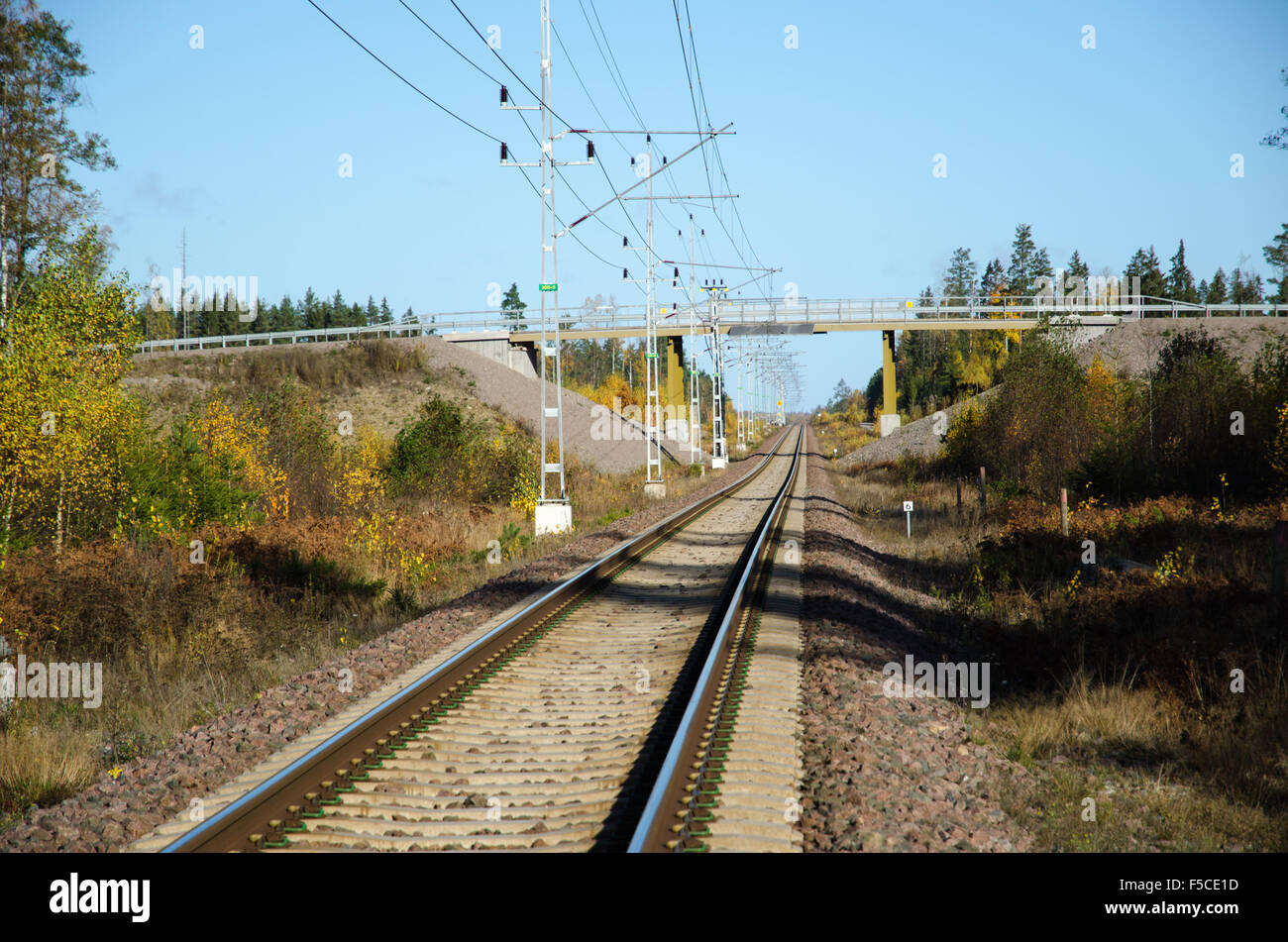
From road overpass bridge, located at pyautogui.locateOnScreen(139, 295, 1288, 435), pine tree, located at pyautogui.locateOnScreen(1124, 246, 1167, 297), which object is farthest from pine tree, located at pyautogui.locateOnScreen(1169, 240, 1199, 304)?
road overpass bridge, located at pyautogui.locateOnScreen(139, 295, 1288, 435)

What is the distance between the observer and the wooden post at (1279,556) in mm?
10031

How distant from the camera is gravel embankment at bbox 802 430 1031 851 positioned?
5434mm

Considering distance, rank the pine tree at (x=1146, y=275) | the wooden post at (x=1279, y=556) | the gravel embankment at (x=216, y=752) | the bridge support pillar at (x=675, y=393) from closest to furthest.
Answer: the gravel embankment at (x=216, y=752)
the wooden post at (x=1279, y=556)
the bridge support pillar at (x=675, y=393)
the pine tree at (x=1146, y=275)

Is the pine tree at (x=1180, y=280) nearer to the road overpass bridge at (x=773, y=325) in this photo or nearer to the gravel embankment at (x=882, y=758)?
the road overpass bridge at (x=773, y=325)

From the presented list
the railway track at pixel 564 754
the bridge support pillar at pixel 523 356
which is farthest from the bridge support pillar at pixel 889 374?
the railway track at pixel 564 754

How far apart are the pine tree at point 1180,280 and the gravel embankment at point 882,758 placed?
13956cm

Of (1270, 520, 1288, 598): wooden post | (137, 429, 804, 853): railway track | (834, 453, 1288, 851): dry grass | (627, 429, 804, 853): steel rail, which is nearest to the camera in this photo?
(627, 429, 804, 853): steel rail

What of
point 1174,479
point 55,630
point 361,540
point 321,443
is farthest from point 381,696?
point 321,443

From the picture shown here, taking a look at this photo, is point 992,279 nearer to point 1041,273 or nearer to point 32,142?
point 1041,273

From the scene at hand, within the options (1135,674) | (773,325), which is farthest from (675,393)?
(1135,674)

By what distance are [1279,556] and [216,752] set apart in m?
11.0

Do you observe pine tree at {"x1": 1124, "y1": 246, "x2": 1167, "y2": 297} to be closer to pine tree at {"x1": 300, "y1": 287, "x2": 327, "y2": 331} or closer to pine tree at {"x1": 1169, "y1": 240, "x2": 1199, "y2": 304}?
pine tree at {"x1": 1169, "y1": 240, "x2": 1199, "y2": 304}

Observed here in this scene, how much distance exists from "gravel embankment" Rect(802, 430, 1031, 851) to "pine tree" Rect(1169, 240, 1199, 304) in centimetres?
13956
